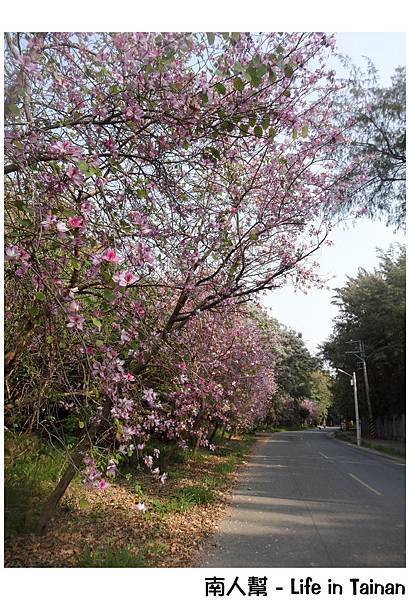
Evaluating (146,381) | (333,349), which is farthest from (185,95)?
(333,349)

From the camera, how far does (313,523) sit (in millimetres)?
7246

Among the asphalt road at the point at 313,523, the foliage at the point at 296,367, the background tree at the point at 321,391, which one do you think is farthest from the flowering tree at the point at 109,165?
the background tree at the point at 321,391

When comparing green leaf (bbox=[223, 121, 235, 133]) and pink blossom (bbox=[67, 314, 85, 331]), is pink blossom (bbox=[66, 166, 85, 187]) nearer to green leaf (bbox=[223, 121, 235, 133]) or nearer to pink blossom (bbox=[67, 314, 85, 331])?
pink blossom (bbox=[67, 314, 85, 331])

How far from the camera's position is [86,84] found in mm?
4652

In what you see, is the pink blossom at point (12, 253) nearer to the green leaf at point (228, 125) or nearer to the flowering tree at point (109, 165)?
the flowering tree at point (109, 165)

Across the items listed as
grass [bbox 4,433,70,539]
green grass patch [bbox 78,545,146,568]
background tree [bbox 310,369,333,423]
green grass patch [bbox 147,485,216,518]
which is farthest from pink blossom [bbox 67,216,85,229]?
background tree [bbox 310,369,333,423]

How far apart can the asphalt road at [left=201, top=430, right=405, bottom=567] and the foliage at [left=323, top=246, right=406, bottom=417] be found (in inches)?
496

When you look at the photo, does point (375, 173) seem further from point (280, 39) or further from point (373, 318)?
point (373, 318)

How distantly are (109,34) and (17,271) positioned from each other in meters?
2.40

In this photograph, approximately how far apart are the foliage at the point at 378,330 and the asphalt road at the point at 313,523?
12.6m

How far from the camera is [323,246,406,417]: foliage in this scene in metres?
24.8

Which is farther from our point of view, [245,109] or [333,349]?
[333,349]

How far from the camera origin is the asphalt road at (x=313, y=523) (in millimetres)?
5461

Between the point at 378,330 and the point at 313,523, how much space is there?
2050cm
